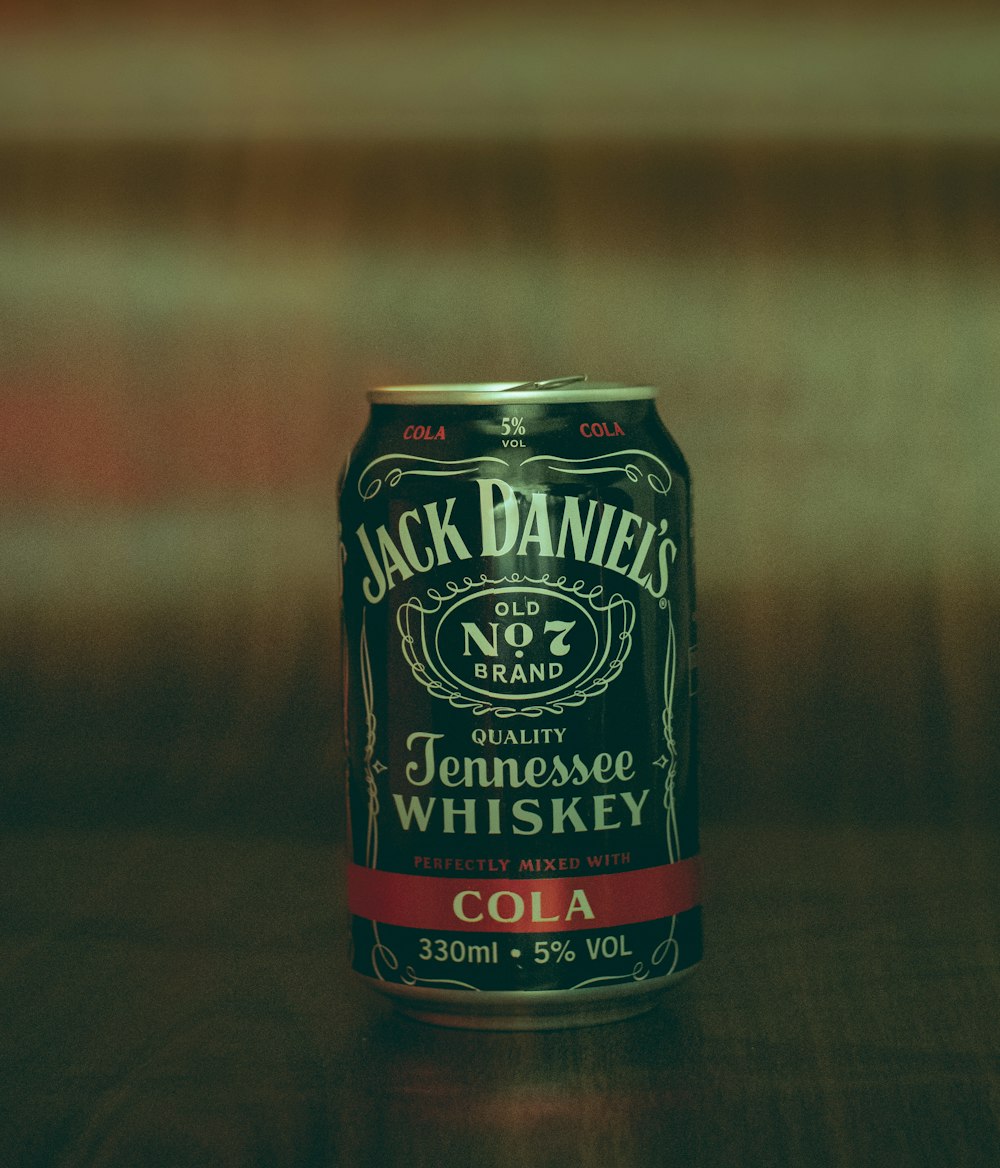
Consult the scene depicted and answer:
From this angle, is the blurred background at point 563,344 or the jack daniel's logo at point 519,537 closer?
the jack daniel's logo at point 519,537

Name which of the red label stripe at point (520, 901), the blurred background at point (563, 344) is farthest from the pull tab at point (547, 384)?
the blurred background at point (563, 344)

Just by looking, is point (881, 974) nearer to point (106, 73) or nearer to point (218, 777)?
point (218, 777)

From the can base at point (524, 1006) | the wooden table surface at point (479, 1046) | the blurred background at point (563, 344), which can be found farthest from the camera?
the blurred background at point (563, 344)

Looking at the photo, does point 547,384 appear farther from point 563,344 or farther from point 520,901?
point 563,344

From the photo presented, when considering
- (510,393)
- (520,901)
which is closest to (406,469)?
(510,393)

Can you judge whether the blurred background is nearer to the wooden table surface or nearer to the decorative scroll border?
the wooden table surface

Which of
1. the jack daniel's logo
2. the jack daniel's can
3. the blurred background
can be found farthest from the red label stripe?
the blurred background

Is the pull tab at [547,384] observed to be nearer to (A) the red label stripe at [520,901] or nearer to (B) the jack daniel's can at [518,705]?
(B) the jack daniel's can at [518,705]

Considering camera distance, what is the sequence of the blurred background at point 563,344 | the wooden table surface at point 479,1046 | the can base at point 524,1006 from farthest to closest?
the blurred background at point 563,344
the can base at point 524,1006
the wooden table surface at point 479,1046
